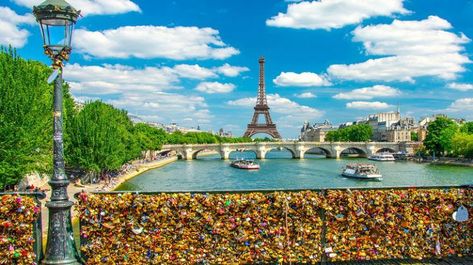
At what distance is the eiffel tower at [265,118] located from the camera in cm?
11975

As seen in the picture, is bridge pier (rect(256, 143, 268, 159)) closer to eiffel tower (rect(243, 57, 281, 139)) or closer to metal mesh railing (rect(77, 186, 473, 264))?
eiffel tower (rect(243, 57, 281, 139))

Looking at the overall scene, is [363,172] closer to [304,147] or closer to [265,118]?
[304,147]

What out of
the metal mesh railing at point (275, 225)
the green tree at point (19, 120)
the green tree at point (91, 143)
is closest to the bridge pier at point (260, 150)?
the green tree at point (91, 143)

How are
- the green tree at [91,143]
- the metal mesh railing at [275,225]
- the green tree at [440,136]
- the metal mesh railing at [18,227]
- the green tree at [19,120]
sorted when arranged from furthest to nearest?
the green tree at [440,136], the green tree at [91,143], the green tree at [19,120], the metal mesh railing at [275,225], the metal mesh railing at [18,227]

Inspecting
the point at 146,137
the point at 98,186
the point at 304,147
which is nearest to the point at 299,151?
the point at 304,147

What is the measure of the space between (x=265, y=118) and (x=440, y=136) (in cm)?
5746

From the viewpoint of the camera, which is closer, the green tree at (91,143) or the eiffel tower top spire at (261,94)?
the green tree at (91,143)

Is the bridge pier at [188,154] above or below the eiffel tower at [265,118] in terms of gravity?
below

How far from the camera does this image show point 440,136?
71188 millimetres

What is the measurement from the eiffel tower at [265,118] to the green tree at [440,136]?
1965 inches

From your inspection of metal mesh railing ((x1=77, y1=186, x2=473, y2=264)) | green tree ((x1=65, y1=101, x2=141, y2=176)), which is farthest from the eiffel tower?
metal mesh railing ((x1=77, y1=186, x2=473, y2=264))

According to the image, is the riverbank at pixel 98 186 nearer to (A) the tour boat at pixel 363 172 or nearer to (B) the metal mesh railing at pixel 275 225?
(B) the metal mesh railing at pixel 275 225

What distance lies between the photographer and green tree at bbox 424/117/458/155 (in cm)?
7000

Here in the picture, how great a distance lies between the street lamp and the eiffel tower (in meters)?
114
